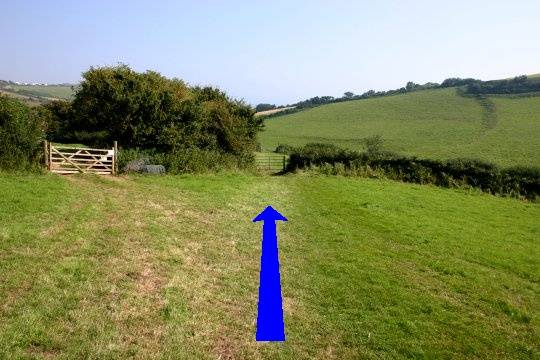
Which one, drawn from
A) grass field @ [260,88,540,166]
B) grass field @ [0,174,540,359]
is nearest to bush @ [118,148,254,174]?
grass field @ [0,174,540,359]

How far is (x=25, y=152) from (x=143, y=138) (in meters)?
9.15

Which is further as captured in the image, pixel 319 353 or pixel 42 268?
pixel 42 268

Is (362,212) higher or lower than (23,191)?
lower

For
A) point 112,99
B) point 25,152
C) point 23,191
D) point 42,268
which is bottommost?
point 42,268

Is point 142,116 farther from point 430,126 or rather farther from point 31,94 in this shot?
point 31,94

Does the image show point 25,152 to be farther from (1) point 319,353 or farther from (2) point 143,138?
(1) point 319,353

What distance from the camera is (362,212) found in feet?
62.6

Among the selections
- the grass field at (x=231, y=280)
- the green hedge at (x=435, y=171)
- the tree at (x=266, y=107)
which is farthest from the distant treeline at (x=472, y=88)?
the grass field at (x=231, y=280)

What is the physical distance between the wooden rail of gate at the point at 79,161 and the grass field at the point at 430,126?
150 feet

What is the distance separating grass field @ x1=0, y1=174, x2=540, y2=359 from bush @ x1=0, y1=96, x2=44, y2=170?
1.30 meters

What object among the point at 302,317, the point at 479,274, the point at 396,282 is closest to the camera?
the point at 302,317

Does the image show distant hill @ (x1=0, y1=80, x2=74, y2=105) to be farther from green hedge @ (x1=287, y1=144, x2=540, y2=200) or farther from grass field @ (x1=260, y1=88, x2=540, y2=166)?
green hedge @ (x1=287, y1=144, x2=540, y2=200)

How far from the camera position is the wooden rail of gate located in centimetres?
2016

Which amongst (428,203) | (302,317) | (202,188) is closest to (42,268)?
(302,317)
